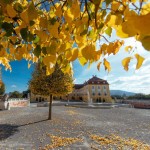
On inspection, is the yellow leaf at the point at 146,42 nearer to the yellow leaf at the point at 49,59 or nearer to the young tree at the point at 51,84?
the yellow leaf at the point at 49,59

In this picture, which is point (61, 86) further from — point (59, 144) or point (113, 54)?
point (113, 54)

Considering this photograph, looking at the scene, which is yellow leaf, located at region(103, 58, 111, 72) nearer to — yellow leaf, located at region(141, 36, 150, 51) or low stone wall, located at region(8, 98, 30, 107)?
yellow leaf, located at region(141, 36, 150, 51)

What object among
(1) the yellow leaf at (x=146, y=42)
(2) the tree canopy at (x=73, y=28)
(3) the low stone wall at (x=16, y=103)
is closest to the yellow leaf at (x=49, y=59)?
(2) the tree canopy at (x=73, y=28)

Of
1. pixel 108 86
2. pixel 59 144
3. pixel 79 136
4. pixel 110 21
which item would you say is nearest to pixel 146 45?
pixel 110 21

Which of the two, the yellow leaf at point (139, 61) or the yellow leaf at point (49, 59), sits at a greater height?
the yellow leaf at point (49, 59)

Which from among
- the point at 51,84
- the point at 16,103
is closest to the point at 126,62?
the point at 51,84

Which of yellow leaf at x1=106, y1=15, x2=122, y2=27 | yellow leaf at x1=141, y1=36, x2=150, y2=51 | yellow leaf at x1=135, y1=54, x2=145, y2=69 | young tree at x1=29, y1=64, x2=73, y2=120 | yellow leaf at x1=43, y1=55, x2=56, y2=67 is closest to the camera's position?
yellow leaf at x1=141, y1=36, x2=150, y2=51

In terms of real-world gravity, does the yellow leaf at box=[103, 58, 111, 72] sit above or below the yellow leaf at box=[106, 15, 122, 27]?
below

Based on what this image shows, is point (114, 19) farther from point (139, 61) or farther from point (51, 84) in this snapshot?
point (51, 84)

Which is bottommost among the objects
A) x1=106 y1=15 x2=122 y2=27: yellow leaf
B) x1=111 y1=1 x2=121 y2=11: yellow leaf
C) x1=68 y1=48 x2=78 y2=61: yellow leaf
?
x1=68 y1=48 x2=78 y2=61: yellow leaf

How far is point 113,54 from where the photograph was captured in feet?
5.19

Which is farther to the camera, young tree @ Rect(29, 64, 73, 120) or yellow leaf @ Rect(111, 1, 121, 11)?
young tree @ Rect(29, 64, 73, 120)

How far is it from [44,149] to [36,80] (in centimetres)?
1018

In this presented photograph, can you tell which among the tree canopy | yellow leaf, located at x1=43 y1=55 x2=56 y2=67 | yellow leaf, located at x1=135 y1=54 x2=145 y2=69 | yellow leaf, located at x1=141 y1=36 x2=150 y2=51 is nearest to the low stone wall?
the tree canopy
